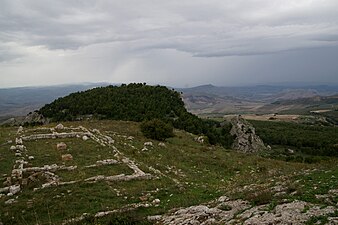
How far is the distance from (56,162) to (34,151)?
467 centimetres

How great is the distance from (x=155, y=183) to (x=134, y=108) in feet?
155

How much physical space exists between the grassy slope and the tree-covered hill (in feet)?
93.7

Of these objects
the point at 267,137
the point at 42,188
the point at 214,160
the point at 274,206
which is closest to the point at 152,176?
the point at 42,188

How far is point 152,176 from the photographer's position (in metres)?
23.3

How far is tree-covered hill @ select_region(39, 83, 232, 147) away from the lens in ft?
211

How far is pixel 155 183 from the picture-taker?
72.3ft

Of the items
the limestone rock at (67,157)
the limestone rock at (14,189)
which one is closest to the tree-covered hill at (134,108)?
the limestone rock at (67,157)

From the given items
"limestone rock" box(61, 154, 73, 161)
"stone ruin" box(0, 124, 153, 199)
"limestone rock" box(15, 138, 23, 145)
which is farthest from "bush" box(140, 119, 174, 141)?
"limestone rock" box(61, 154, 73, 161)

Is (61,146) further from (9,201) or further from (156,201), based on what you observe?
(156,201)

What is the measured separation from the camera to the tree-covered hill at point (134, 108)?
6425cm

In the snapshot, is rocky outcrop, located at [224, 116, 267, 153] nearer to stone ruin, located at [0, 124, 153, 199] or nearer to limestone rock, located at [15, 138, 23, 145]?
stone ruin, located at [0, 124, 153, 199]

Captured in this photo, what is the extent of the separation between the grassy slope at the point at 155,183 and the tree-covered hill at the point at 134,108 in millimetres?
28574

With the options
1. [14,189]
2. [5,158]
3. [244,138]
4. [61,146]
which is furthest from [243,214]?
[244,138]

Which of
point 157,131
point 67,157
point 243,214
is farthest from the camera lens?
point 157,131
